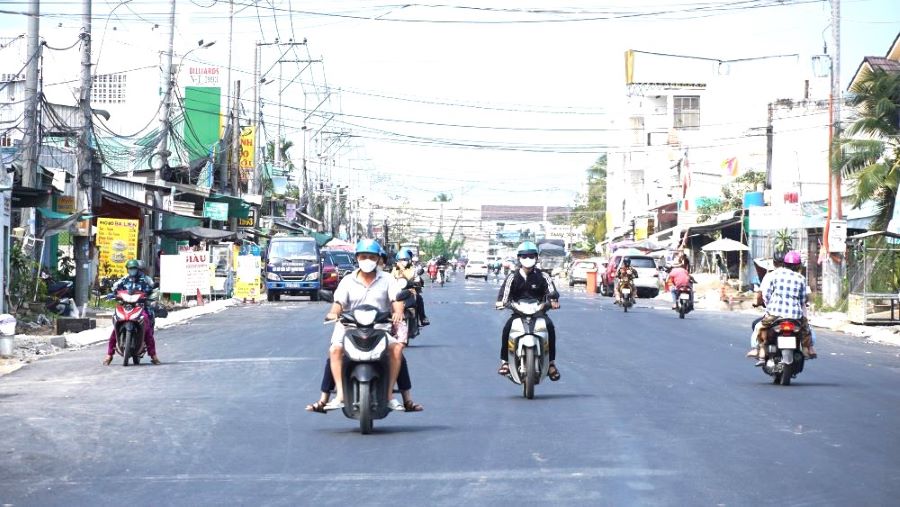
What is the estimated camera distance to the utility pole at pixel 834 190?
3744cm

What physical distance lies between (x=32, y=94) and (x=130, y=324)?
10.8 m

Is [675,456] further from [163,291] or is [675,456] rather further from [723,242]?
[723,242]

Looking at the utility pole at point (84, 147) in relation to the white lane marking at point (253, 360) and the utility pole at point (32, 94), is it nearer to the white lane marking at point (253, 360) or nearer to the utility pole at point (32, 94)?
the utility pole at point (32, 94)

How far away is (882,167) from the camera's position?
34938mm

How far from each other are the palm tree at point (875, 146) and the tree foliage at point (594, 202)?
325 feet

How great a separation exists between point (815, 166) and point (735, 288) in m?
6.91

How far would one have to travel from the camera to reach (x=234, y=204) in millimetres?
55469

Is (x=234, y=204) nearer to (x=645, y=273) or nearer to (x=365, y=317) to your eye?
(x=645, y=273)

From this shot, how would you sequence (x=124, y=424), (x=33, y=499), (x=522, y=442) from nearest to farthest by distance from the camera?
(x=33, y=499) → (x=522, y=442) → (x=124, y=424)

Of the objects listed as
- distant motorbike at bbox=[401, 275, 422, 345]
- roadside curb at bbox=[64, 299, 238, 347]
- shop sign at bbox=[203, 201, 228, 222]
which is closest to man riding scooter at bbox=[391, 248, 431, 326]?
distant motorbike at bbox=[401, 275, 422, 345]

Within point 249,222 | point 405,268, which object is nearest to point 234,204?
point 249,222

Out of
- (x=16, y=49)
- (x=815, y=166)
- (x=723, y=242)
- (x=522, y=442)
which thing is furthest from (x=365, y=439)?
(x=16, y=49)

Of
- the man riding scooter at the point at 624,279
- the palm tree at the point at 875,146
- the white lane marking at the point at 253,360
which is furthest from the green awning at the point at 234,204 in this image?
the white lane marking at the point at 253,360

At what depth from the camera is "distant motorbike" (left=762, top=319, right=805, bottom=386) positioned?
55.5ft
